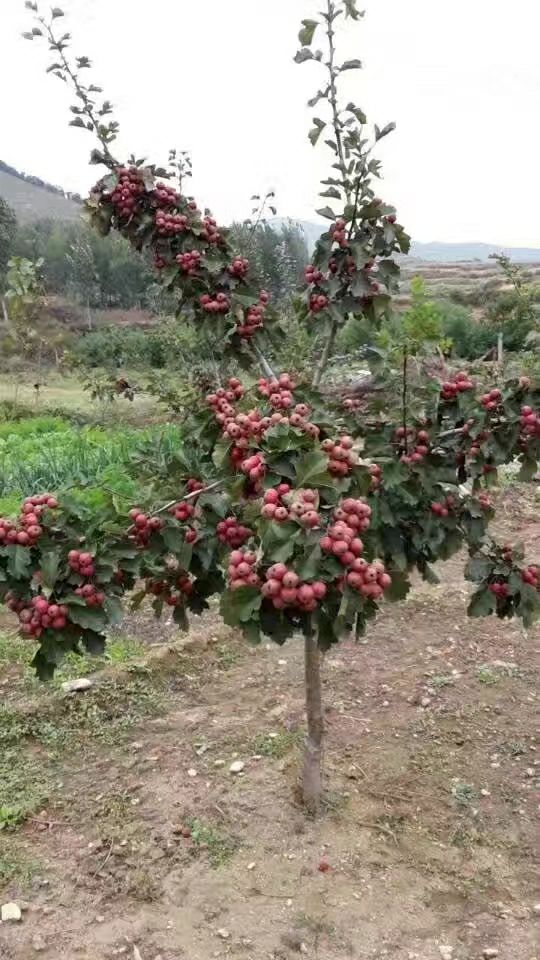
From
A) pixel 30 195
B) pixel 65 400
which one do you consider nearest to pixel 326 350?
pixel 65 400

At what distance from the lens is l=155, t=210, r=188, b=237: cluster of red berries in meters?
2.61

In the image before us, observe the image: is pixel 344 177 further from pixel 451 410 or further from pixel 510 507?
pixel 510 507

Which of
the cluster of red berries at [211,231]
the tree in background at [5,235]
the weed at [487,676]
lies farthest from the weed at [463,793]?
the tree in background at [5,235]

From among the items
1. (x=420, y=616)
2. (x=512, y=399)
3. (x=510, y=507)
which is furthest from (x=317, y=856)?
(x=510, y=507)

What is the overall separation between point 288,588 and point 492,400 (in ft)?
3.40

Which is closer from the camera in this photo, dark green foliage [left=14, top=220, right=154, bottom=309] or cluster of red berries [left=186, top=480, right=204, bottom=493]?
cluster of red berries [left=186, top=480, right=204, bottom=493]

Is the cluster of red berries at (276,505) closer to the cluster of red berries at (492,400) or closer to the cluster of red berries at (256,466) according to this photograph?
the cluster of red berries at (256,466)

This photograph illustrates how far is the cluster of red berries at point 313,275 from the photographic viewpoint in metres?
2.55

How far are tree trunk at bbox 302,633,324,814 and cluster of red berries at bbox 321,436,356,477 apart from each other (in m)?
1.07

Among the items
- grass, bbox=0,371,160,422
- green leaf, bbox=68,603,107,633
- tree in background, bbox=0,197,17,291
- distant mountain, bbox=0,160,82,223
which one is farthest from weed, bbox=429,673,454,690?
distant mountain, bbox=0,160,82,223

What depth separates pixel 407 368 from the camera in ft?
7.30

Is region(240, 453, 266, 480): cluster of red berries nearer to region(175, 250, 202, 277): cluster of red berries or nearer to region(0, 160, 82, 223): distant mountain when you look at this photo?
region(175, 250, 202, 277): cluster of red berries

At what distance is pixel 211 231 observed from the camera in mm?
2691

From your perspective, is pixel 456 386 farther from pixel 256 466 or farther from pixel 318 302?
pixel 256 466
